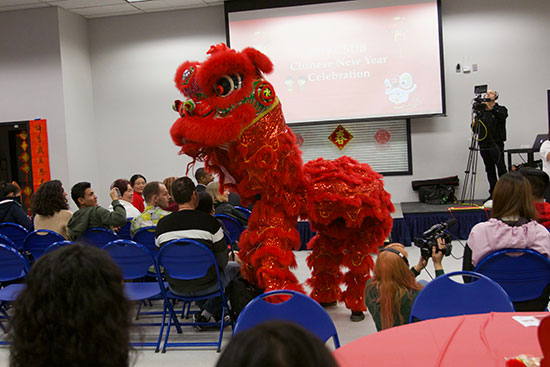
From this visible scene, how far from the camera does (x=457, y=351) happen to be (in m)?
1.61

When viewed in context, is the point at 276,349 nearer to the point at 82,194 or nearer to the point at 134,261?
the point at 134,261

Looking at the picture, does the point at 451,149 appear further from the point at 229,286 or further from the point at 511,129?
the point at 229,286

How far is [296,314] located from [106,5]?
723cm

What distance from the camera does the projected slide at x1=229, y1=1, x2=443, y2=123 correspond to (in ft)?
24.2

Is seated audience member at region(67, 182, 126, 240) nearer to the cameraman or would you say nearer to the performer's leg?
the performer's leg

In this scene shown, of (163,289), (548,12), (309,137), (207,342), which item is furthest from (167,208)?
(548,12)

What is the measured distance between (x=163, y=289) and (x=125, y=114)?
5870 mm

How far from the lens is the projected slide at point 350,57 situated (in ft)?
24.2

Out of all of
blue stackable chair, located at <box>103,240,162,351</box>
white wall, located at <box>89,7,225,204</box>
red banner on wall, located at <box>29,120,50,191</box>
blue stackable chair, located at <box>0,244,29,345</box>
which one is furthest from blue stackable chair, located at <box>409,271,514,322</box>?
red banner on wall, located at <box>29,120,50,191</box>

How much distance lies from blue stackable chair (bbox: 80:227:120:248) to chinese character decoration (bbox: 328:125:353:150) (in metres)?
4.92

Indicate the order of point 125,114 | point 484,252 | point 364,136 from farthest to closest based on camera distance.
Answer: point 125,114
point 364,136
point 484,252

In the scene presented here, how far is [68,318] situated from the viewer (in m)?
1.03

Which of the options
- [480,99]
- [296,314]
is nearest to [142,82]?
[480,99]

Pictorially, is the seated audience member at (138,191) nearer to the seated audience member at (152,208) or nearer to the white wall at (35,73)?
the seated audience member at (152,208)
